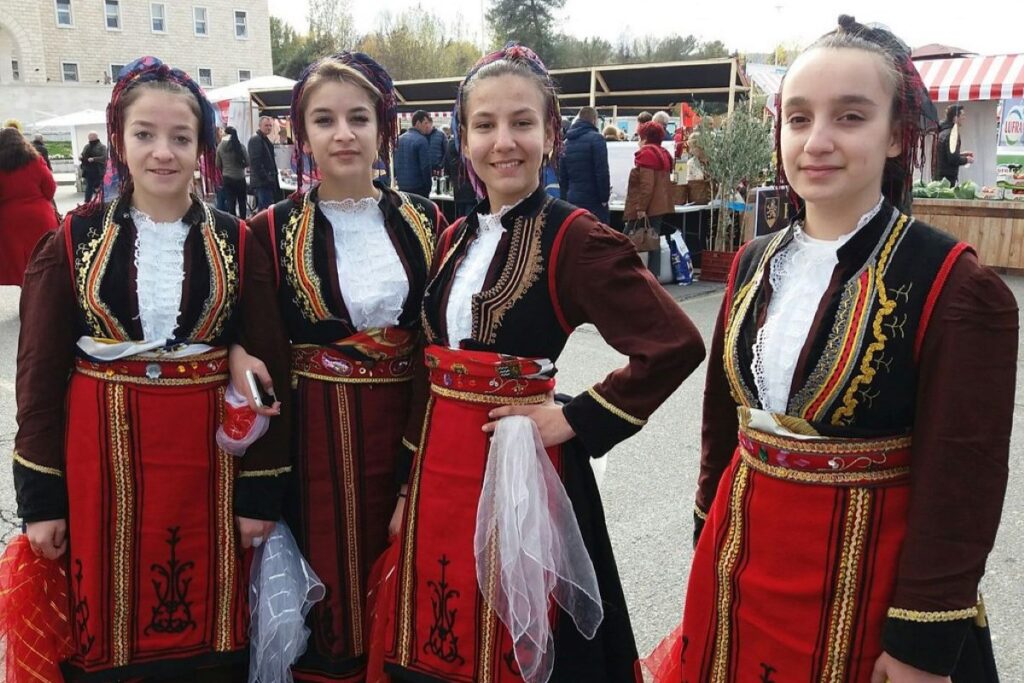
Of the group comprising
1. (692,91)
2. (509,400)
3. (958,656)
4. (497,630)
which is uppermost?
(692,91)

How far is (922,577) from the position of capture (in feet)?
4.46

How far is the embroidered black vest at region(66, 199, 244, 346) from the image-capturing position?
2.00 meters

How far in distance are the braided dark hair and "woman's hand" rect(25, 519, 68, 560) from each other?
1.94 meters

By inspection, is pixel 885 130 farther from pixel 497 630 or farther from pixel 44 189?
pixel 44 189

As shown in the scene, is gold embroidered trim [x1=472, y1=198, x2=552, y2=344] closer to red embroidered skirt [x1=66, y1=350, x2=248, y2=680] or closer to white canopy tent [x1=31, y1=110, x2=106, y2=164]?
red embroidered skirt [x1=66, y1=350, x2=248, y2=680]

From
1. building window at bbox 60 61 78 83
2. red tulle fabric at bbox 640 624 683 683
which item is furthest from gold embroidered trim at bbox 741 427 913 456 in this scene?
building window at bbox 60 61 78 83

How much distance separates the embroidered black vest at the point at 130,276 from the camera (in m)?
2.00

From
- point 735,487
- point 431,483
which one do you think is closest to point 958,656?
point 735,487

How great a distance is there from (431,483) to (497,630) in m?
0.36

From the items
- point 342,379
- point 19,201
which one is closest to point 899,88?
point 342,379

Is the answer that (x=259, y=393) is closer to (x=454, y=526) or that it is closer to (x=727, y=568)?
(x=454, y=526)

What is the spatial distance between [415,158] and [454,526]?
327 inches

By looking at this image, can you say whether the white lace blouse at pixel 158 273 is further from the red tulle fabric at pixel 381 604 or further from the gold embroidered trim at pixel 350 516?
the red tulle fabric at pixel 381 604

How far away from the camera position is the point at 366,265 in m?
2.12
